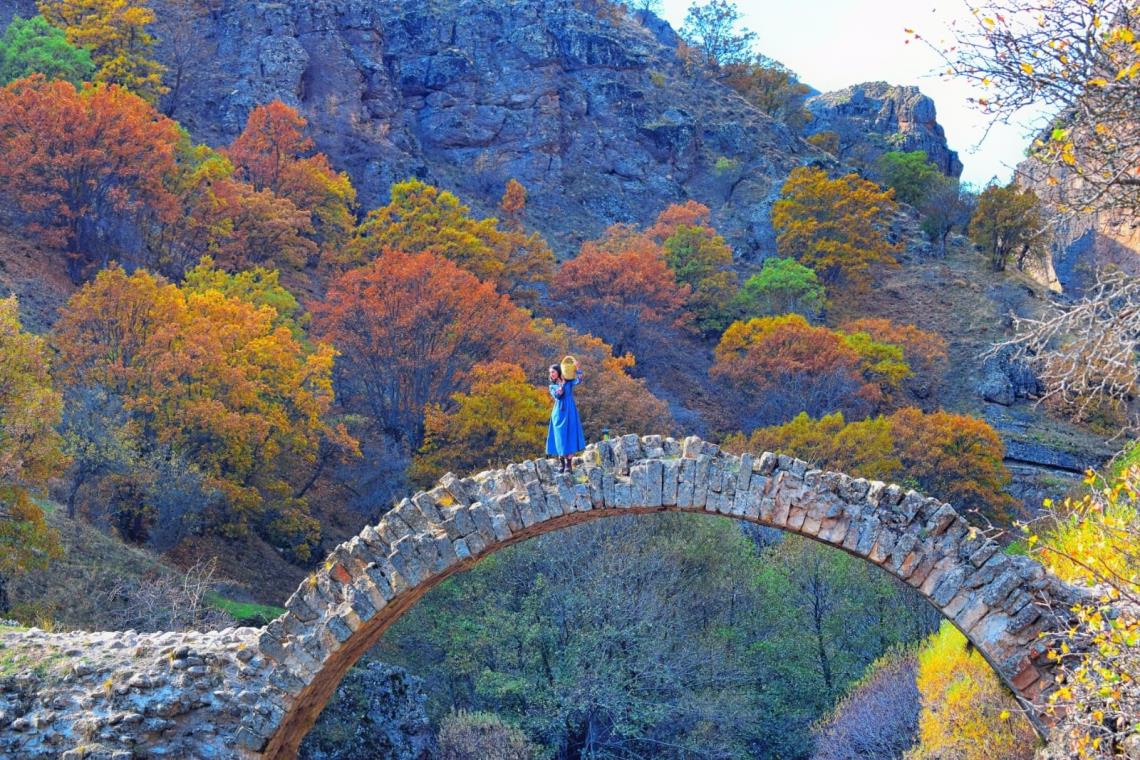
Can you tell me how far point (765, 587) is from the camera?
801 inches

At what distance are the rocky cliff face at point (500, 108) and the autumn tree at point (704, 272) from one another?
5.17 metres

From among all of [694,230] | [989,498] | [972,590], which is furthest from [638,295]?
[972,590]

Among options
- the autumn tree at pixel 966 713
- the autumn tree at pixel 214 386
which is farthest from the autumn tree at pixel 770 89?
the autumn tree at pixel 966 713

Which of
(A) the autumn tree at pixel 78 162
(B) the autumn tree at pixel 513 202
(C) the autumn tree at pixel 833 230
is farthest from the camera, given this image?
(B) the autumn tree at pixel 513 202

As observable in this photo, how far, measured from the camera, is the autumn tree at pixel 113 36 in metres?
35.5

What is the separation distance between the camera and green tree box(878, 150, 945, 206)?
52656 millimetres

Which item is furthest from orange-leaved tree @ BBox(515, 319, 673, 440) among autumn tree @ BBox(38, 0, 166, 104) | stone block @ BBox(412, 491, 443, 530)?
autumn tree @ BBox(38, 0, 166, 104)

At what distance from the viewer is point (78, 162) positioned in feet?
86.2

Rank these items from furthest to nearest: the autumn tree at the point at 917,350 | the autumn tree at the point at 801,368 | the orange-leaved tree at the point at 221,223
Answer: the autumn tree at the point at 917,350, the autumn tree at the point at 801,368, the orange-leaved tree at the point at 221,223

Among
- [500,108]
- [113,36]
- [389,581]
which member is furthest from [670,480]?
[500,108]

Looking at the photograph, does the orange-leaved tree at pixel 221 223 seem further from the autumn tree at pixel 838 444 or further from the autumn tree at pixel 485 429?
the autumn tree at pixel 838 444

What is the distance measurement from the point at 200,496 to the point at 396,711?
6.64 meters

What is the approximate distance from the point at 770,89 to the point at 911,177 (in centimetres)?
1186

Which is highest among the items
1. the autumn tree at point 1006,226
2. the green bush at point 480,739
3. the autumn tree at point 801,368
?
the autumn tree at point 1006,226
